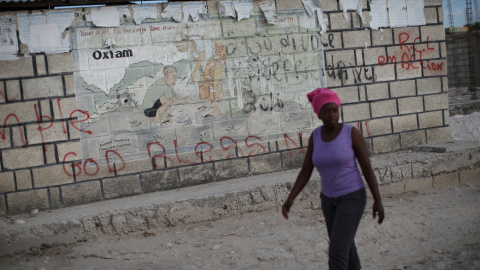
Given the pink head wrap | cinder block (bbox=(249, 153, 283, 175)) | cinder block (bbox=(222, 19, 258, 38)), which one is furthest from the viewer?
cinder block (bbox=(249, 153, 283, 175))

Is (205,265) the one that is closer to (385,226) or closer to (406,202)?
(385,226)

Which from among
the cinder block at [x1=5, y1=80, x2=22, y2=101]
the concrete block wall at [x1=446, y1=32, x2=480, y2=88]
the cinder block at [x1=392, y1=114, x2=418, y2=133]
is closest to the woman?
the cinder block at [x1=5, y1=80, x2=22, y2=101]

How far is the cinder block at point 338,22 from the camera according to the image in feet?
19.9

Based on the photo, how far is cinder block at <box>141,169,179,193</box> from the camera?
539 centimetres

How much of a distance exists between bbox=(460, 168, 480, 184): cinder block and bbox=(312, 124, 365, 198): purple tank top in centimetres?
411

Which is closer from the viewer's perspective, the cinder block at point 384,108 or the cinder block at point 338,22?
the cinder block at point 338,22

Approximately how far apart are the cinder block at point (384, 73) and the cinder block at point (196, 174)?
2.81 metres

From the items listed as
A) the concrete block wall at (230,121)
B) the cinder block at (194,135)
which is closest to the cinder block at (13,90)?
the concrete block wall at (230,121)

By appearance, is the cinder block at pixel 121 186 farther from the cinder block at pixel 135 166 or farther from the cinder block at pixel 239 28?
the cinder block at pixel 239 28

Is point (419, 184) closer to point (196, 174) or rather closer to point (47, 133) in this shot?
point (196, 174)

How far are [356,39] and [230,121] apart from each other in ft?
7.32

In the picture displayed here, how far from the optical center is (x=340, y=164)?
2.67 m

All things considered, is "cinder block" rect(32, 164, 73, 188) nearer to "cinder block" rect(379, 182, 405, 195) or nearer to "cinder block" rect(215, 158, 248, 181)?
"cinder block" rect(215, 158, 248, 181)

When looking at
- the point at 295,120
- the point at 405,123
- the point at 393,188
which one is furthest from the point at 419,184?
the point at 295,120
